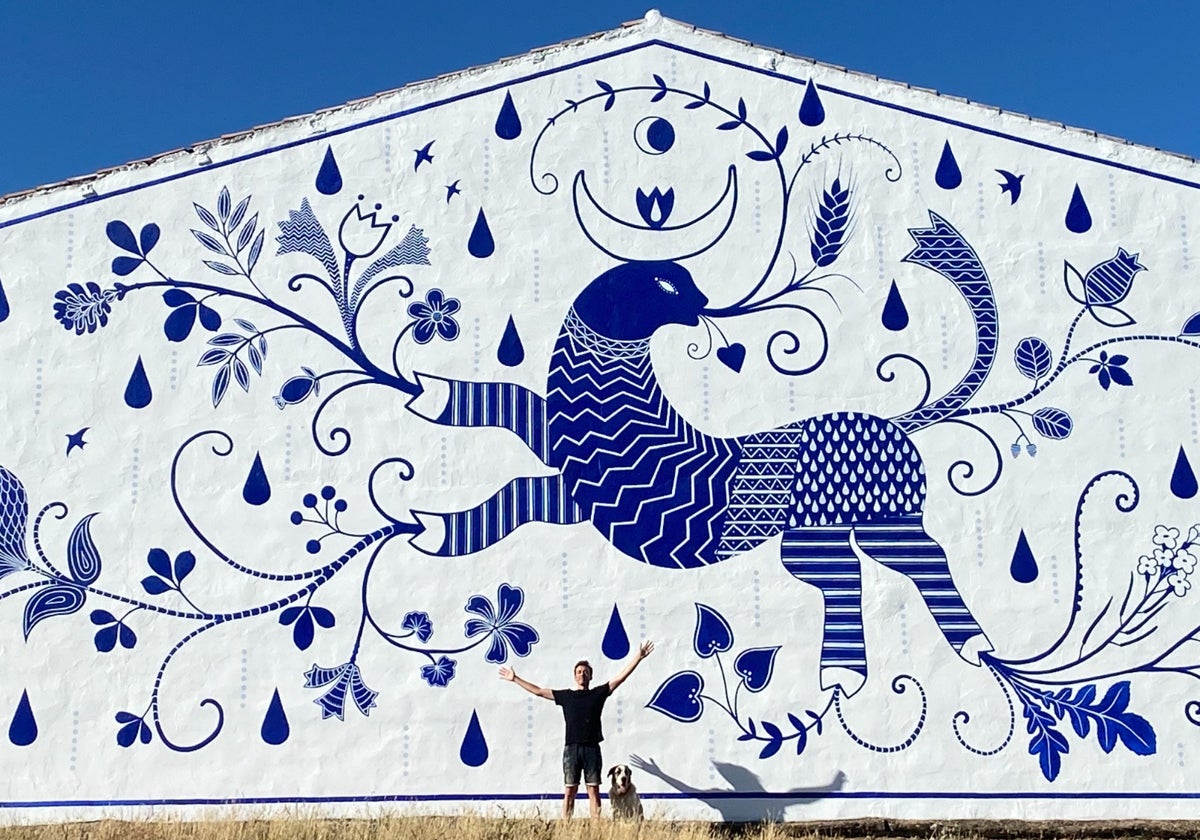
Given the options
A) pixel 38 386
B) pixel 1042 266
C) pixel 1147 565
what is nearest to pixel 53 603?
pixel 38 386

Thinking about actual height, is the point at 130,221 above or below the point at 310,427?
above

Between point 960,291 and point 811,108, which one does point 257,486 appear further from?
point 960,291

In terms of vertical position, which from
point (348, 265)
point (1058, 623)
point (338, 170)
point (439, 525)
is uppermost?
point (338, 170)

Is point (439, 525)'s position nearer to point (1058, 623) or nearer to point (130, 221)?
point (130, 221)

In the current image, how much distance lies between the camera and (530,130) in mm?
11891

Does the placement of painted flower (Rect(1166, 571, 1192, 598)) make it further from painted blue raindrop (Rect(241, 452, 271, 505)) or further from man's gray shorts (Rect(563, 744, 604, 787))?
painted blue raindrop (Rect(241, 452, 271, 505))

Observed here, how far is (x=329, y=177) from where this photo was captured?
11.7 m

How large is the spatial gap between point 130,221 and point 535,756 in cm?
506

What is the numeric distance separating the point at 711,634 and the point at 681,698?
19.7 inches

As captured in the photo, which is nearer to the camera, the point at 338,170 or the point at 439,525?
the point at 439,525

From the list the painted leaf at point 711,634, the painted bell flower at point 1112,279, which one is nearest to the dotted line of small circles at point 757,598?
the painted leaf at point 711,634

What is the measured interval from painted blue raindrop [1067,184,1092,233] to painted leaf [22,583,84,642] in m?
7.91

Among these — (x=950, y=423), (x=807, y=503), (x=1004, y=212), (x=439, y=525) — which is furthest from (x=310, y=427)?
(x=1004, y=212)

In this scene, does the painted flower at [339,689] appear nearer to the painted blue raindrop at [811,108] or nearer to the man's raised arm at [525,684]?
the man's raised arm at [525,684]
